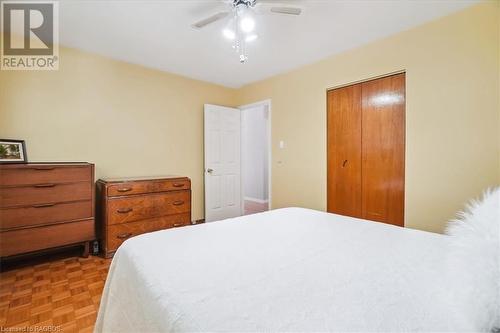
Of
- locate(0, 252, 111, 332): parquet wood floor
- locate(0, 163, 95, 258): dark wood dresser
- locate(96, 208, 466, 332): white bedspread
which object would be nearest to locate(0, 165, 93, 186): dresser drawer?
locate(0, 163, 95, 258): dark wood dresser

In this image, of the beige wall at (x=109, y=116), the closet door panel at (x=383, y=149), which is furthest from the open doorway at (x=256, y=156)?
the closet door panel at (x=383, y=149)

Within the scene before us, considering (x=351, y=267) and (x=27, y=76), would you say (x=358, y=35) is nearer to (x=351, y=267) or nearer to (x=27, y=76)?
(x=351, y=267)

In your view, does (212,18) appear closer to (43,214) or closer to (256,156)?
(43,214)

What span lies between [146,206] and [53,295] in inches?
45.0

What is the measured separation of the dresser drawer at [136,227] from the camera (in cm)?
265

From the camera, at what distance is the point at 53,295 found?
1910 millimetres

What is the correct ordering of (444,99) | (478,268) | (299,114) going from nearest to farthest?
(478,268) → (444,99) → (299,114)

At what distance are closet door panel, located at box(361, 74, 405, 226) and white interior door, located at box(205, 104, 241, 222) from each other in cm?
217

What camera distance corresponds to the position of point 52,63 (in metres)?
2.70

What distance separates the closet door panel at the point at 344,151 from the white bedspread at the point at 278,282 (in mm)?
1512

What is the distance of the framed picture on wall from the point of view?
2348 mm

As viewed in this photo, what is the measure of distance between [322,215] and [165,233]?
3.70 feet

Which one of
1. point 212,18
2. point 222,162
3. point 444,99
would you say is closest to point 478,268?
point 212,18

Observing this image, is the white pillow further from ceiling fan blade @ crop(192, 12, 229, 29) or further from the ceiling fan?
ceiling fan blade @ crop(192, 12, 229, 29)
